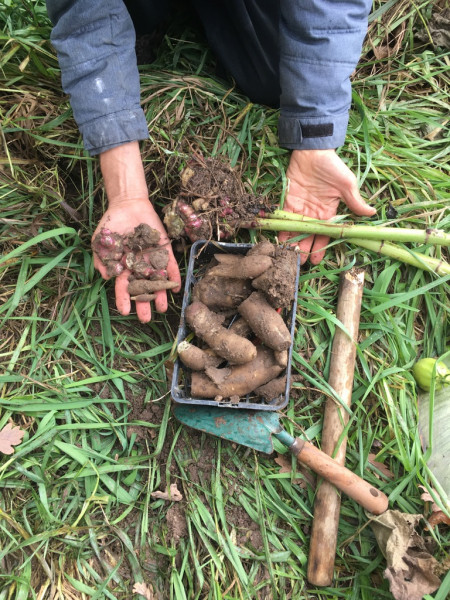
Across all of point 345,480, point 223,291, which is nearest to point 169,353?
point 223,291

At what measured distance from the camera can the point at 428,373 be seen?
1811mm

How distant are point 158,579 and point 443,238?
5.41 feet

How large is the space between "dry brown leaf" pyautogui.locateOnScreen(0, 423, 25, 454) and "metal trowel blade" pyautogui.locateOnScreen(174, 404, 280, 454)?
618 millimetres

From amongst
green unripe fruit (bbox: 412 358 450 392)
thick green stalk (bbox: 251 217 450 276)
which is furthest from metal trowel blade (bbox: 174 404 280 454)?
thick green stalk (bbox: 251 217 450 276)

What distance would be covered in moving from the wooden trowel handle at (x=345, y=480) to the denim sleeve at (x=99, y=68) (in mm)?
1361

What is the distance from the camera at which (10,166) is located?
1.96 metres

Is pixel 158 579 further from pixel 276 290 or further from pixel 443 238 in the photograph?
pixel 443 238

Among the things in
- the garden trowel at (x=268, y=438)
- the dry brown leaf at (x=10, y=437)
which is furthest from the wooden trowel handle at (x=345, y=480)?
the dry brown leaf at (x=10, y=437)

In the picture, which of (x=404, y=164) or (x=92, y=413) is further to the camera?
(x=404, y=164)

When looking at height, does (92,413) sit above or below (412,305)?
below

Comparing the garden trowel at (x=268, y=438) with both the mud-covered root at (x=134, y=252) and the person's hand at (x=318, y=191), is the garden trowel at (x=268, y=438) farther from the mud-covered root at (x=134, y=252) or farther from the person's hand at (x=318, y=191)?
the person's hand at (x=318, y=191)

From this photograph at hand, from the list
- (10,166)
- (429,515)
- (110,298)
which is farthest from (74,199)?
(429,515)

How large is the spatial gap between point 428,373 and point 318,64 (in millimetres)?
1229

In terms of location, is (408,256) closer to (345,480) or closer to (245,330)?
(245,330)
